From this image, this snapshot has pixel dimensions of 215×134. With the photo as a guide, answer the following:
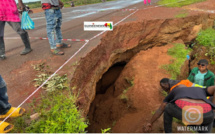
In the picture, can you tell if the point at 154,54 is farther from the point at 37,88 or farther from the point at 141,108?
the point at 37,88

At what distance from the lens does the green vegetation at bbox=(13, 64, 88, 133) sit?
2.05 metres

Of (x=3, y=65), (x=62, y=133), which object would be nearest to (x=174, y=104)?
→ (x=62, y=133)

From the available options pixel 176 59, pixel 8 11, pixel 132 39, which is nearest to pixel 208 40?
pixel 176 59

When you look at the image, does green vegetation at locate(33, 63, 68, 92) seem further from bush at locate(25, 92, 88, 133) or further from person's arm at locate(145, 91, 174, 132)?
person's arm at locate(145, 91, 174, 132)

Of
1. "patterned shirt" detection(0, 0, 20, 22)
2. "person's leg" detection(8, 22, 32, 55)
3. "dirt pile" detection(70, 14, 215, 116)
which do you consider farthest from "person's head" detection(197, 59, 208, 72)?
"patterned shirt" detection(0, 0, 20, 22)

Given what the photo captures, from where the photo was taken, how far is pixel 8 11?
11.6 ft

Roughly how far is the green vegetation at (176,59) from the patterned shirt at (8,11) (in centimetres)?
499

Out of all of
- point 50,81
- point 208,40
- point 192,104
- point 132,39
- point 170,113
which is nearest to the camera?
point 192,104

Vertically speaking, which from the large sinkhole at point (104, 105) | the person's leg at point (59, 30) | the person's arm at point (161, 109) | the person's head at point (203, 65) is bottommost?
the large sinkhole at point (104, 105)

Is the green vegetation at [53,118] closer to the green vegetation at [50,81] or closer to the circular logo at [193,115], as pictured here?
the green vegetation at [50,81]

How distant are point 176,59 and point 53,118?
17.0ft

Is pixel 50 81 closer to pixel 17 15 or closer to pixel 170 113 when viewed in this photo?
pixel 17 15

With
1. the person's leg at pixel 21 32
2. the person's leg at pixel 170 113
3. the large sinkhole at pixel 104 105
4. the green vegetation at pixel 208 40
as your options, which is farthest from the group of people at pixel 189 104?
the green vegetation at pixel 208 40

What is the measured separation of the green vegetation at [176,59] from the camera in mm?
5418
